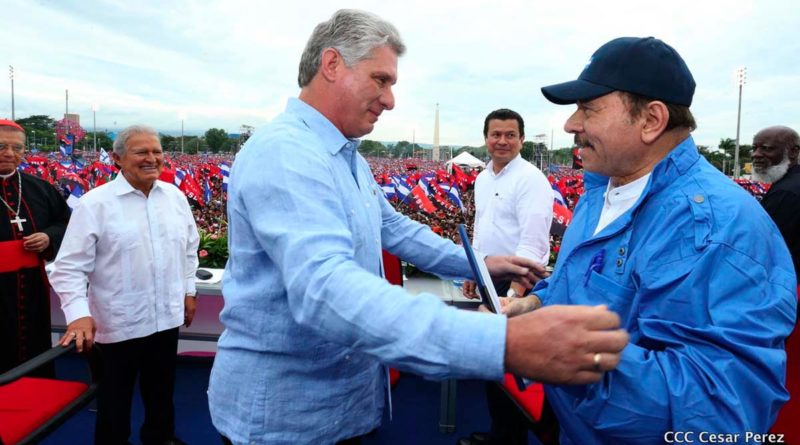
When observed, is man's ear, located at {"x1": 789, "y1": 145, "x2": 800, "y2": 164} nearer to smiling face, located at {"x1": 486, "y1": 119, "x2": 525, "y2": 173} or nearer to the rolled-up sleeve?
smiling face, located at {"x1": 486, "y1": 119, "x2": 525, "y2": 173}

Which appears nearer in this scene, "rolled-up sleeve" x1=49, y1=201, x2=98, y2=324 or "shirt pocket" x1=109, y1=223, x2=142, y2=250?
"rolled-up sleeve" x1=49, y1=201, x2=98, y2=324

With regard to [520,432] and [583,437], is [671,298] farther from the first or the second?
[520,432]

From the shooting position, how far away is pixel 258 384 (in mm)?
1348

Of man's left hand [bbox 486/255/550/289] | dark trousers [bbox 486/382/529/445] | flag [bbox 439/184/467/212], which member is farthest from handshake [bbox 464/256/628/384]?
flag [bbox 439/184/467/212]

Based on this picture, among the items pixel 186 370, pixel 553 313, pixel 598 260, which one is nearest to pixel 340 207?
pixel 553 313

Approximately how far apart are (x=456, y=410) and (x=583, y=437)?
2.96 m

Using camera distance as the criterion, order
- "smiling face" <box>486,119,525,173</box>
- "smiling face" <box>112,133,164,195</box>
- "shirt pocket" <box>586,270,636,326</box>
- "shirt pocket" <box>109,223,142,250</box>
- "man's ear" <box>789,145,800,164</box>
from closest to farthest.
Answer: "shirt pocket" <box>586,270,636,326</box>
"shirt pocket" <box>109,223,142,250</box>
"smiling face" <box>112,133,164,195</box>
"smiling face" <box>486,119,525,173</box>
"man's ear" <box>789,145,800,164</box>

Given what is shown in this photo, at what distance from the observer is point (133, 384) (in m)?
3.05

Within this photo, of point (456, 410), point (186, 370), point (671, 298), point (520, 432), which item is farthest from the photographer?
point (186, 370)

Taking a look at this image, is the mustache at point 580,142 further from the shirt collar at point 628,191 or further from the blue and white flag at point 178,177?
the blue and white flag at point 178,177

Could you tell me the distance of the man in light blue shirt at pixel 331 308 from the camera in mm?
825

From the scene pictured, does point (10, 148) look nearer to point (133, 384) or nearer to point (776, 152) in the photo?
point (133, 384)

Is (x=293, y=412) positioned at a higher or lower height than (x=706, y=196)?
lower

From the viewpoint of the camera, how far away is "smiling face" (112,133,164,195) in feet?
9.96
